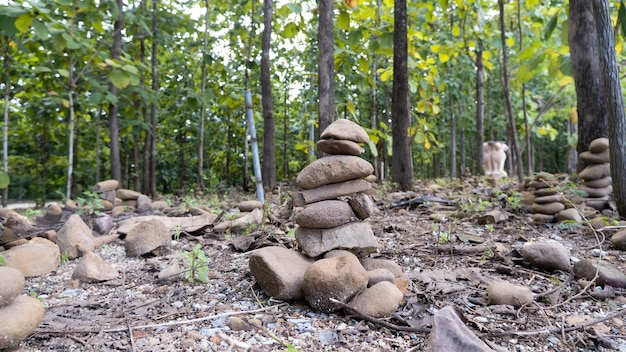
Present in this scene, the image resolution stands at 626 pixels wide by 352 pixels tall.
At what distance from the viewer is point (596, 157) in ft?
16.5

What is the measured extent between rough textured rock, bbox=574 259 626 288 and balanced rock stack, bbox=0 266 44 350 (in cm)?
332

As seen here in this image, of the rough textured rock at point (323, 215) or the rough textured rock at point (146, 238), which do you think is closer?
the rough textured rock at point (323, 215)

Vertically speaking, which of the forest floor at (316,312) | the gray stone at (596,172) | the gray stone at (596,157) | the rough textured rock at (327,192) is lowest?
the forest floor at (316,312)

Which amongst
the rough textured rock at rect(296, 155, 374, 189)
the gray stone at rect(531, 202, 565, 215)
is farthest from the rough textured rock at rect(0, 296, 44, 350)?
the gray stone at rect(531, 202, 565, 215)

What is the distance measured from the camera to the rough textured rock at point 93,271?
314 centimetres

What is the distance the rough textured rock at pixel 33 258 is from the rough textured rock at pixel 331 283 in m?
2.32

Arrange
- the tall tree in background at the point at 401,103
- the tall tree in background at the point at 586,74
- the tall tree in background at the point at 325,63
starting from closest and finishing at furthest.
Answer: the tall tree in background at the point at 586,74, the tall tree in background at the point at 325,63, the tall tree in background at the point at 401,103

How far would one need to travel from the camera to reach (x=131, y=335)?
6.94 ft

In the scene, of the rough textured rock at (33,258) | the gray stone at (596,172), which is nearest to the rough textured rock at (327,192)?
the rough textured rock at (33,258)

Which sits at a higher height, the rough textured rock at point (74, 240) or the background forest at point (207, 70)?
the background forest at point (207, 70)

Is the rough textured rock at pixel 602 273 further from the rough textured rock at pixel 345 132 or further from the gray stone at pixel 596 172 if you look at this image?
the gray stone at pixel 596 172

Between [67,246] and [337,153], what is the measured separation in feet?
8.90

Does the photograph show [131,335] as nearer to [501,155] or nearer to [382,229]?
[382,229]

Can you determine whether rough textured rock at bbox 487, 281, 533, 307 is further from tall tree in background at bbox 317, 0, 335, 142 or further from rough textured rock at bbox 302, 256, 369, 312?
tall tree in background at bbox 317, 0, 335, 142
